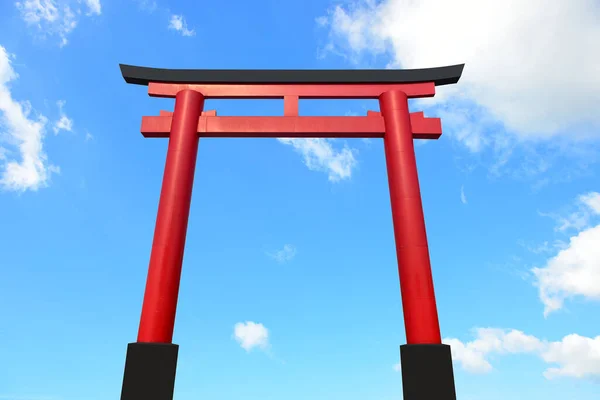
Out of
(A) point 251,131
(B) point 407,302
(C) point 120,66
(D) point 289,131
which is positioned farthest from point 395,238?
(C) point 120,66

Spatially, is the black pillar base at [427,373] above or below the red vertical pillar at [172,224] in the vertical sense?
below

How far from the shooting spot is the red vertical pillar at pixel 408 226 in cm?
487

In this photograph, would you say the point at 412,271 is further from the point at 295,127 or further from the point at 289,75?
the point at 289,75

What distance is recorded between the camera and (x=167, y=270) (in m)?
5.08

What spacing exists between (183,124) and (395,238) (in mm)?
3284

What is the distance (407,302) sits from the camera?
4980 millimetres

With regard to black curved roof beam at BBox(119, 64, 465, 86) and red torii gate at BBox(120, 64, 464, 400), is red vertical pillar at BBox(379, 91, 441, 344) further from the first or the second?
black curved roof beam at BBox(119, 64, 465, 86)

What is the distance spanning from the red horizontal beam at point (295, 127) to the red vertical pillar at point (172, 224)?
24cm

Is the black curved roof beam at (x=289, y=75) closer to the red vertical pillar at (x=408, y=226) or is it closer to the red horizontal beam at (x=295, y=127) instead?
the red vertical pillar at (x=408, y=226)

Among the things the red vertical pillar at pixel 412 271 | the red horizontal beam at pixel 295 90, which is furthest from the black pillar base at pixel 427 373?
the red horizontal beam at pixel 295 90

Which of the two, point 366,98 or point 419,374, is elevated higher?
point 366,98

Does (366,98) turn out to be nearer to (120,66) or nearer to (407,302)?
(407,302)

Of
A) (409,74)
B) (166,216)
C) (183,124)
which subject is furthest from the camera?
(409,74)

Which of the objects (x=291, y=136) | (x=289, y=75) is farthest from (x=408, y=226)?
(x=289, y=75)
